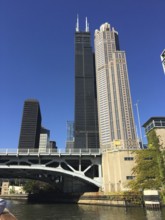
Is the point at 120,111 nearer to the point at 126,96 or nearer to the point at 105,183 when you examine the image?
the point at 126,96

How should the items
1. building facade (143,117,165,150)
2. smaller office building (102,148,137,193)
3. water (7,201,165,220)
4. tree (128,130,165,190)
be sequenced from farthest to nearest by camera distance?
building facade (143,117,165,150), smaller office building (102,148,137,193), tree (128,130,165,190), water (7,201,165,220)

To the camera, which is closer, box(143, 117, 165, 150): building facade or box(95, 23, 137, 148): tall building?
box(143, 117, 165, 150): building facade

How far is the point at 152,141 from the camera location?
42.6 metres

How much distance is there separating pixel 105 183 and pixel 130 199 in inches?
445

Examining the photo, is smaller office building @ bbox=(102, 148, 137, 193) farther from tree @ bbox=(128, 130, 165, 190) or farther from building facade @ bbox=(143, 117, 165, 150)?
building facade @ bbox=(143, 117, 165, 150)

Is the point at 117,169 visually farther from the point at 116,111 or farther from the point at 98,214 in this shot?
the point at 116,111

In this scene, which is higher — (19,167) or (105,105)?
(105,105)

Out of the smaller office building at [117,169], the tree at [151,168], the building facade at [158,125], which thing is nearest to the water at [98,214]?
the tree at [151,168]

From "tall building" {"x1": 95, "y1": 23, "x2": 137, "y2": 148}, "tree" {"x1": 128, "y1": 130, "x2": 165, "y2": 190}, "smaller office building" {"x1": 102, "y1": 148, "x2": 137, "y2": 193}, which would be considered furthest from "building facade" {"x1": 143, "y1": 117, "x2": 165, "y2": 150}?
"tall building" {"x1": 95, "y1": 23, "x2": 137, "y2": 148}

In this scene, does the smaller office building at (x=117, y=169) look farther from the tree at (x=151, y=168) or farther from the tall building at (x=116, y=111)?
the tall building at (x=116, y=111)

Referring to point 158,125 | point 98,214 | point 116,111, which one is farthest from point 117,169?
point 116,111

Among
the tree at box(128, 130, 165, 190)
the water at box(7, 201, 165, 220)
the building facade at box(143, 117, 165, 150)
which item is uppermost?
the building facade at box(143, 117, 165, 150)

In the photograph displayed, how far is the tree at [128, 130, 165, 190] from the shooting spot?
128ft

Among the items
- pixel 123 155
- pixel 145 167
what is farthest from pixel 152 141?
pixel 123 155
